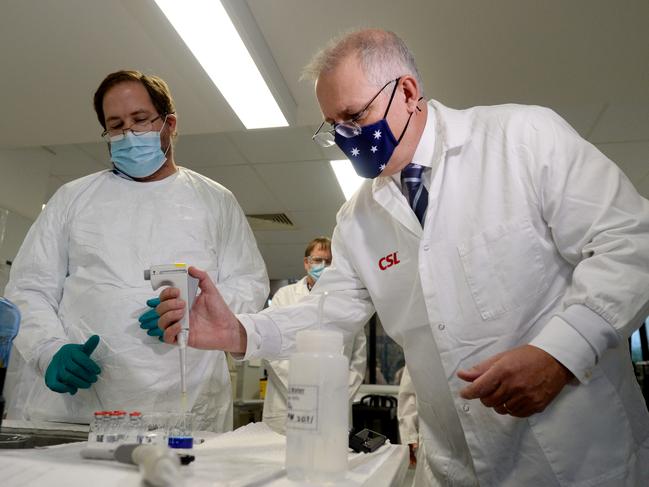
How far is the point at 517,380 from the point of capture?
2.61 ft

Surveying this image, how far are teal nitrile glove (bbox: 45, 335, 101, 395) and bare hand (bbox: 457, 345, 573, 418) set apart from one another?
0.95m

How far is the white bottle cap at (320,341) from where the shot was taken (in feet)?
2.02

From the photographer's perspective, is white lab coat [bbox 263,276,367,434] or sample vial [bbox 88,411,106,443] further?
white lab coat [bbox 263,276,367,434]

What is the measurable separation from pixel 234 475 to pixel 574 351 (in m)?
0.57

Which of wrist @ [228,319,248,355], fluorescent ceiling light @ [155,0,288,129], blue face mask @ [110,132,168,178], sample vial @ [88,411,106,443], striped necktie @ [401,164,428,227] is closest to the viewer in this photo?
sample vial @ [88,411,106,443]

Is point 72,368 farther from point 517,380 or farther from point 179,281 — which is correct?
point 517,380

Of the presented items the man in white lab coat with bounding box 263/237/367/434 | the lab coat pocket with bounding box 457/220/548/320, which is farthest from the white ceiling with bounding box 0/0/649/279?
the lab coat pocket with bounding box 457/220/548/320

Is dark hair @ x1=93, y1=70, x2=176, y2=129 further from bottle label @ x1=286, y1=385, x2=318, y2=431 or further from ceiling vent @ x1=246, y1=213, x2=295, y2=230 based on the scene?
ceiling vent @ x1=246, y1=213, x2=295, y2=230

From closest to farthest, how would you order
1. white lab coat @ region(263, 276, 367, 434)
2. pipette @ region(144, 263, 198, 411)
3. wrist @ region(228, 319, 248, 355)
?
pipette @ region(144, 263, 198, 411) → wrist @ region(228, 319, 248, 355) → white lab coat @ region(263, 276, 367, 434)

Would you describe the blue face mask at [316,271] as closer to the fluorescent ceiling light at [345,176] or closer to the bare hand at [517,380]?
the fluorescent ceiling light at [345,176]

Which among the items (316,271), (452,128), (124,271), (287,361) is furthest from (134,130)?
(316,271)

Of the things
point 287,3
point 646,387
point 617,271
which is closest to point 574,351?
point 617,271

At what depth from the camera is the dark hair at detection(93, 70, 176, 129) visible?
163 centimetres

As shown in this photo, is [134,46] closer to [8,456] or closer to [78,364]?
[78,364]
